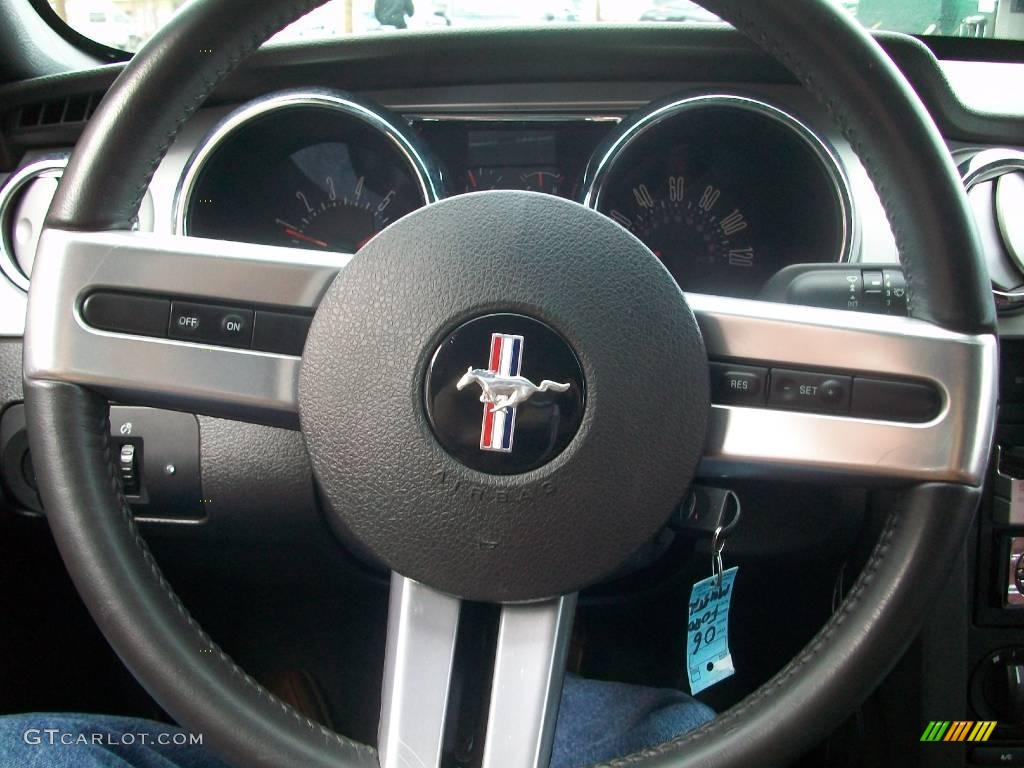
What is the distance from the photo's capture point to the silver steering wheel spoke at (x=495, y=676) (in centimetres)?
74

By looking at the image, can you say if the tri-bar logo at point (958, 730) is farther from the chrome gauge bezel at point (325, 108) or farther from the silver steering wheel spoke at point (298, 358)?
the chrome gauge bezel at point (325, 108)

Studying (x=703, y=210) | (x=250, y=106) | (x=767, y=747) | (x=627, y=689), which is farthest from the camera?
(x=703, y=210)

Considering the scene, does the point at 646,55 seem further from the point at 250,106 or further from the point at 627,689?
the point at 627,689

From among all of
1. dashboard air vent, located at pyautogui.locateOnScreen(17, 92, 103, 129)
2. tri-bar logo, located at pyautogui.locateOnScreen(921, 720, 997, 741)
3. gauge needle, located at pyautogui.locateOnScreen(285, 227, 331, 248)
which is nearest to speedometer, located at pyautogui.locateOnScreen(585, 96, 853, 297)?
gauge needle, located at pyautogui.locateOnScreen(285, 227, 331, 248)

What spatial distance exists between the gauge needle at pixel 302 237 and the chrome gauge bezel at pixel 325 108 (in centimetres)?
19

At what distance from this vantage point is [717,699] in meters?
1.50

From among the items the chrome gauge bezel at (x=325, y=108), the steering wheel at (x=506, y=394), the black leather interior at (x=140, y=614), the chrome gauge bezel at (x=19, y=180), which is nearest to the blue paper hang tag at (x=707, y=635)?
the steering wheel at (x=506, y=394)

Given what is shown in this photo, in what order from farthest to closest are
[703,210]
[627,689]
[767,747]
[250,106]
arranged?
[703,210] → [250,106] → [627,689] → [767,747]

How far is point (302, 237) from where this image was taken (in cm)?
148

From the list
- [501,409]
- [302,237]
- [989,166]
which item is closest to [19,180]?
[302,237]

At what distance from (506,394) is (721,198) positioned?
33.3 inches

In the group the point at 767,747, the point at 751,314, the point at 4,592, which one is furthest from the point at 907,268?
the point at 4,592

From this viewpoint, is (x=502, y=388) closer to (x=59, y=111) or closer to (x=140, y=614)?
(x=140, y=614)

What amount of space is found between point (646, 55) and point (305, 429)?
0.83 metres
